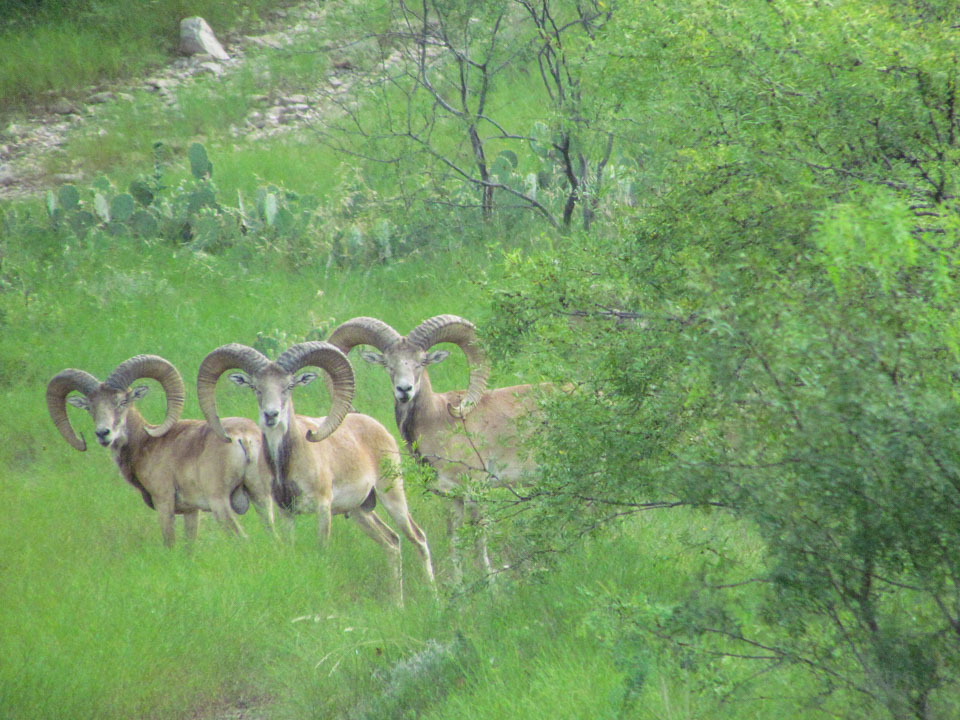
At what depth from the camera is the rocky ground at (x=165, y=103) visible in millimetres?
24109

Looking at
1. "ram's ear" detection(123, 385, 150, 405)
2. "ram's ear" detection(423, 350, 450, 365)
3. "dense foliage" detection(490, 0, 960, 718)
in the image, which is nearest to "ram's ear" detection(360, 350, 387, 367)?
"ram's ear" detection(423, 350, 450, 365)

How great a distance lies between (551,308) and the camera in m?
5.64

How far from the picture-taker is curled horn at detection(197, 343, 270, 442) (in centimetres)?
1039

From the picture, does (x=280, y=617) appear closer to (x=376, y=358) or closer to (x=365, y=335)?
(x=376, y=358)

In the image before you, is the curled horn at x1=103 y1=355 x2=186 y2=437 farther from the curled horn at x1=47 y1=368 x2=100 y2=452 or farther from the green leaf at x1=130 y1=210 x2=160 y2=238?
the green leaf at x1=130 y1=210 x2=160 y2=238

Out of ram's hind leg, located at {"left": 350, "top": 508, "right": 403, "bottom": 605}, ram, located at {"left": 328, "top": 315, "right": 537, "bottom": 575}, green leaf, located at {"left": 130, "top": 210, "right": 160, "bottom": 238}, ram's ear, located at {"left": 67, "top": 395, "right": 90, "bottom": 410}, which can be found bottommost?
green leaf, located at {"left": 130, "top": 210, "right": 160, "bottom": 238}

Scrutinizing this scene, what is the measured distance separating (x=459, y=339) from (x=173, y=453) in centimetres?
301

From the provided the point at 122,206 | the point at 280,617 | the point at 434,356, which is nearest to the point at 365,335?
the point at 434,356

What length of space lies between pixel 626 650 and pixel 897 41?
9.69 ft

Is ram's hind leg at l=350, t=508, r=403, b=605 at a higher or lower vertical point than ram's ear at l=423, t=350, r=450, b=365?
lower

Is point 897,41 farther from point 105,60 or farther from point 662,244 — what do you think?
point 105,60

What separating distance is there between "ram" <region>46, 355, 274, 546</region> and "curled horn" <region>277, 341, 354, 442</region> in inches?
34.3

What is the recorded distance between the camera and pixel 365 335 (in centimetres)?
1084

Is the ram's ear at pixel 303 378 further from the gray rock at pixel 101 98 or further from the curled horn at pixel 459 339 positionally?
the gray rock at pixel 101 98
